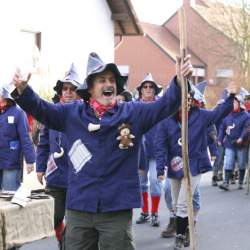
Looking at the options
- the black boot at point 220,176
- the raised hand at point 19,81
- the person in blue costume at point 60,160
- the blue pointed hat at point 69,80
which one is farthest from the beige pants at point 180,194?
the black boot at point 220,176

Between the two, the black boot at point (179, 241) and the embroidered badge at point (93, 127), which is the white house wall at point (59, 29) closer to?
the black boot at point (179, 241)

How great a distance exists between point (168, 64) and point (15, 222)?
3819 cm

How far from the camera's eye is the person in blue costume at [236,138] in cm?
1206

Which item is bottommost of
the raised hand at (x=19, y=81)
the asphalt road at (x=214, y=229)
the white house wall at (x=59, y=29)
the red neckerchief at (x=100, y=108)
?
the asphalt road at (x=214, y=229)


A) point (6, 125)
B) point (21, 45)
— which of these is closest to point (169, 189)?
point (6, 125)

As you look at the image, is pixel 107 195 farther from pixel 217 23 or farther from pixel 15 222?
pixel 217 23

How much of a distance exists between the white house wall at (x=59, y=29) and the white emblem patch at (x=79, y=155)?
10549mm

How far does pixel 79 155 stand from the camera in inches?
175

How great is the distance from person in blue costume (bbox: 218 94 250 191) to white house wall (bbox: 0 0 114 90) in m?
5.59

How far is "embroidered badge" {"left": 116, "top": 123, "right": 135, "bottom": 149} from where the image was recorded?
4.39 metres

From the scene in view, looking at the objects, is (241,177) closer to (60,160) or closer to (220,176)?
(220,176)

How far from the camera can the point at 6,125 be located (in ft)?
24.8

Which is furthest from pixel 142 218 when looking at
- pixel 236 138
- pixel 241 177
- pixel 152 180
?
pixel 241 177

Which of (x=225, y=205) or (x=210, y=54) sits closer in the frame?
(x=225, y=205)
